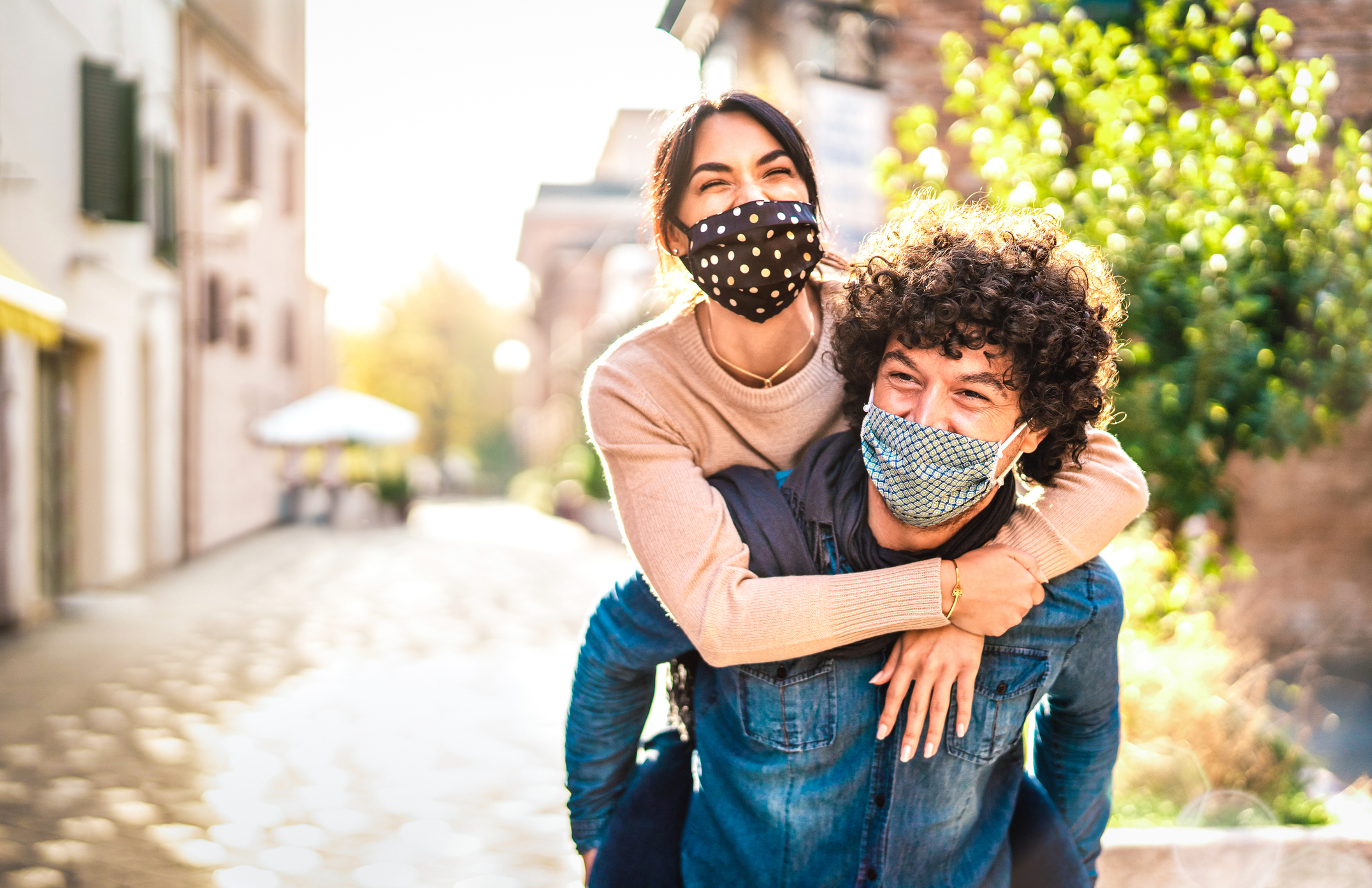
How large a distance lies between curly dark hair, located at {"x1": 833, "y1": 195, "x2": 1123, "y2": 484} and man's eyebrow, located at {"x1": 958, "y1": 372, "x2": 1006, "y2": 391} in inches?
0.6

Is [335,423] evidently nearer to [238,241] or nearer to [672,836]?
[238,241]

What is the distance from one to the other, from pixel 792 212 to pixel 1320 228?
4104 millimetres

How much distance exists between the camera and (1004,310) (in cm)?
175

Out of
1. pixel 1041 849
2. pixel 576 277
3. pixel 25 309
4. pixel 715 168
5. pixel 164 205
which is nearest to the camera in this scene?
pixel 1041 849

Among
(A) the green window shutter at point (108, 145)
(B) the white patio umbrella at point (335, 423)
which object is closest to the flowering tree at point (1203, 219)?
(A) the green window shutter at point (108, 145)

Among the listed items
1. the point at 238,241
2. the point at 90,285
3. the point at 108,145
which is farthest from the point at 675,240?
the point at 238,241

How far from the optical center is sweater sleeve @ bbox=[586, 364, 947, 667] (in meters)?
1.73

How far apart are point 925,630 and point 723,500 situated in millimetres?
426

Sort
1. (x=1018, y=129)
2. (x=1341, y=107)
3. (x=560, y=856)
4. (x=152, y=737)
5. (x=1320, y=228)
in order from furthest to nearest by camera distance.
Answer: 1. (x=1341, y=107)
2. (x=152, y=737)
3. (x=1018, y=129)
4. (x=1320, y=228)
5. (x=560, y=856)

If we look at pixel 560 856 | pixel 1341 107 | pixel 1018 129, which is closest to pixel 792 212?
pixel 560 856

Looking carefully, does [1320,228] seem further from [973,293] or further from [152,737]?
[152,737]

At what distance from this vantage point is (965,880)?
189cm

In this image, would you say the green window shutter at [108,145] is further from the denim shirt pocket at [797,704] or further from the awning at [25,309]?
the denim shirt pocket at [797,704]

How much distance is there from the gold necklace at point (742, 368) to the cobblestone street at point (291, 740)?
9.29 feet
